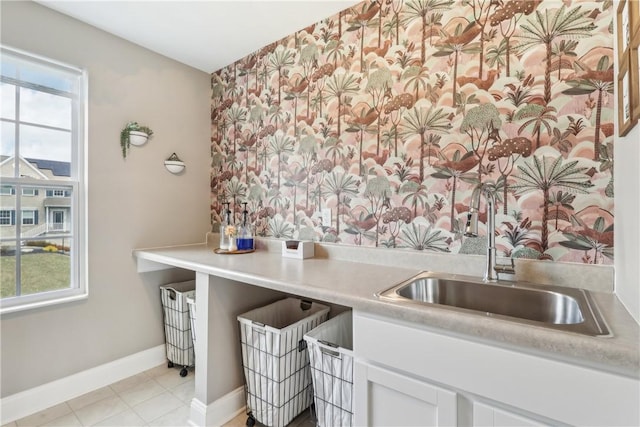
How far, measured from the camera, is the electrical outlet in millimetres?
1930

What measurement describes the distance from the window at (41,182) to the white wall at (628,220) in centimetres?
273

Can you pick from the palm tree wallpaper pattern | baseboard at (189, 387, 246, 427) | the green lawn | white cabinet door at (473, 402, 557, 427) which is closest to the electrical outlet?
the palm tree wallpaper pattern

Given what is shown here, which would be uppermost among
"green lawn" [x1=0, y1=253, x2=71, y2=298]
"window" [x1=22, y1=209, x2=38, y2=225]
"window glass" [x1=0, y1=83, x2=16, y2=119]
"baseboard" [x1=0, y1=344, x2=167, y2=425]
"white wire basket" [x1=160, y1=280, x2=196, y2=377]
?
"window glass" [x1=0, y1=83, x2=16, y2=119]

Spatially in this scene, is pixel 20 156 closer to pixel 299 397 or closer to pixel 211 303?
pixel 211 303

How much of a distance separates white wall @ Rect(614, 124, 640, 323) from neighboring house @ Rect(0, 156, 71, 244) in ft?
9.15

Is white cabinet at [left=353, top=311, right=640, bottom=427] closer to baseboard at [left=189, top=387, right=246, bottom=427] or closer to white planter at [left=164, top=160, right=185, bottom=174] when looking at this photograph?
baseboard at [left=189, top=387, right=246, bottom=427]

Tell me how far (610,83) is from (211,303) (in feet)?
6.71

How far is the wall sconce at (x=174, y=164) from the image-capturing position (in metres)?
2.40

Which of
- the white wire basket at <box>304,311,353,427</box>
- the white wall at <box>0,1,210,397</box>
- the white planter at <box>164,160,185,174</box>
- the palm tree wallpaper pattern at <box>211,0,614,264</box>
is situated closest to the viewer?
the palm tree wallpaper pattern at <box>211,0,614,264</box>

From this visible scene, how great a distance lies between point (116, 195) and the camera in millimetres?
2129

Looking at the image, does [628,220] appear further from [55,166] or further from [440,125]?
[55,166]

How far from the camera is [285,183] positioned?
2.16 metres

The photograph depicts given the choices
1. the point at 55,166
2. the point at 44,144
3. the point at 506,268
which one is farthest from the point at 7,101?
the point at 506,268

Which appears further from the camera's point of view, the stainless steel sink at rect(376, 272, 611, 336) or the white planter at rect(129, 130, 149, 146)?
the white planter at rect(129, 130, 149, 146)
